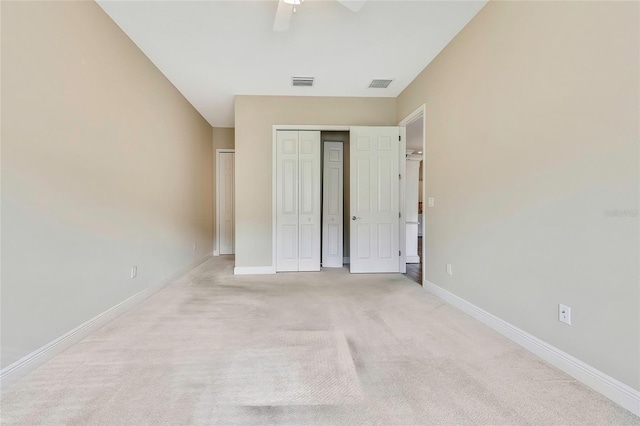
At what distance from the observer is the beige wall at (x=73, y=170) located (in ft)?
5.09

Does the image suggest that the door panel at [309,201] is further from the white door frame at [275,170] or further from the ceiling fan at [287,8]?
the ceiling fan at [287,8]

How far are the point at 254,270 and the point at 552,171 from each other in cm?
373

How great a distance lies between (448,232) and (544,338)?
128cm

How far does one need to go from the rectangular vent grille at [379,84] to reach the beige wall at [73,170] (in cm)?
284

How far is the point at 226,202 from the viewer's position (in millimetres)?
5844

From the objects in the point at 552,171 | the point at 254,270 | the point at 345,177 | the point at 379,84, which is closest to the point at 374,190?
the point at 345,177

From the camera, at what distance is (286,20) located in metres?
2.09

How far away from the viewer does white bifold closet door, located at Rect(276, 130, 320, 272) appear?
4148 mm

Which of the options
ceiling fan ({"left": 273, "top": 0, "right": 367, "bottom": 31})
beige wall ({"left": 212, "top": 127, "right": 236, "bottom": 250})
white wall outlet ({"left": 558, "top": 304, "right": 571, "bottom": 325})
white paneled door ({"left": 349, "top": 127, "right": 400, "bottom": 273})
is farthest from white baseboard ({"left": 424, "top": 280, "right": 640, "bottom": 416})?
beige wall ({"left": 212, "top": 127, "right": 236, "bottom": 250})

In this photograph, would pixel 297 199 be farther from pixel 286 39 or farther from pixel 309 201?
pixel 286 39

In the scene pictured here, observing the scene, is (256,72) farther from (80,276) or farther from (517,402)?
(517,402)

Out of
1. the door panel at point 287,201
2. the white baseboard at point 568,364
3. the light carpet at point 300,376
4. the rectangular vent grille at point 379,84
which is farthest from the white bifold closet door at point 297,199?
the white baseboard at point 568,364

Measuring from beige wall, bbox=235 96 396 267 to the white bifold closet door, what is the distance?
18 cm

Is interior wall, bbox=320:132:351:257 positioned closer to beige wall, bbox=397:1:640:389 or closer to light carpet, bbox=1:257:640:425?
beige wall, bbox=397:1:640:389
